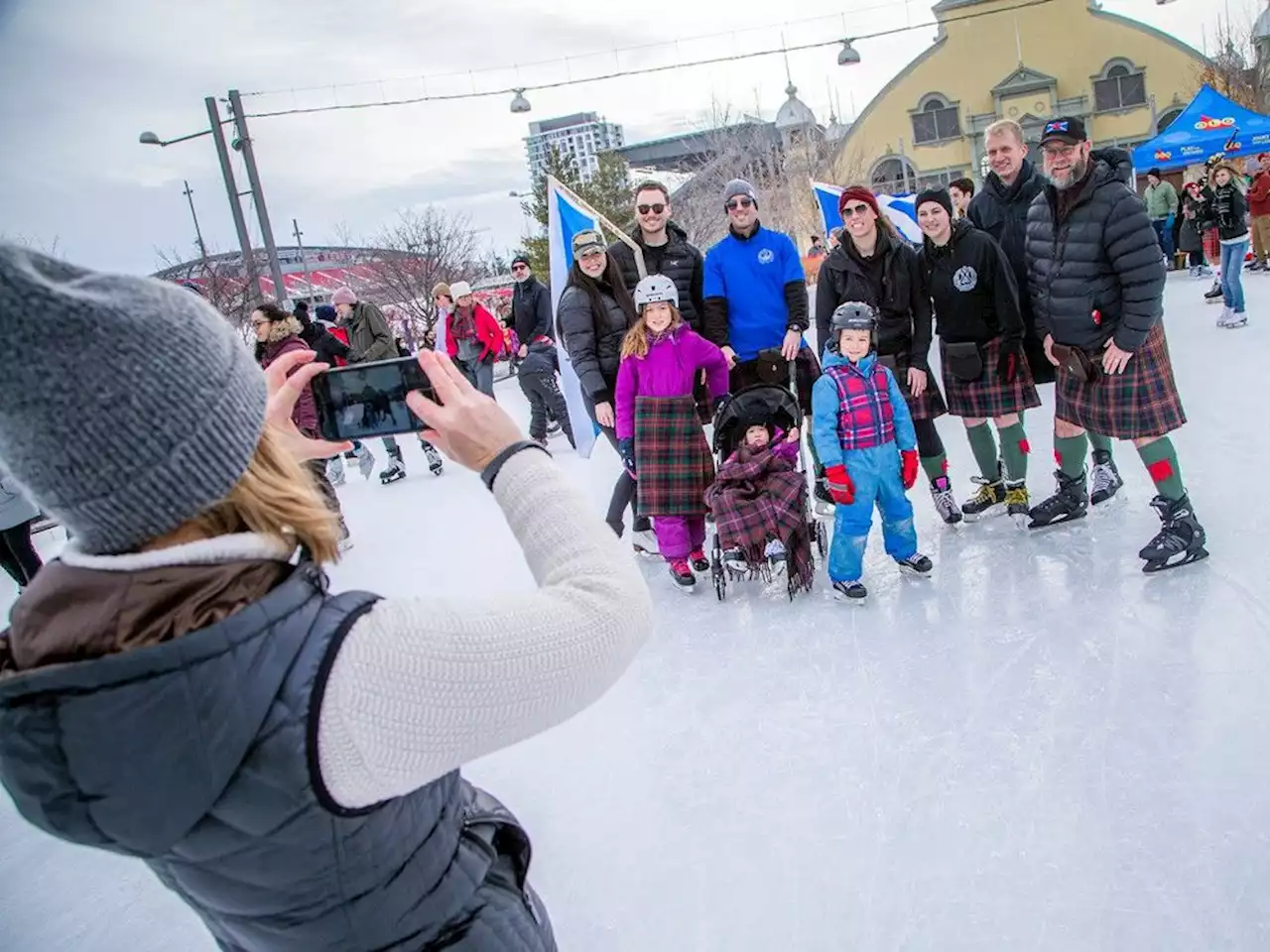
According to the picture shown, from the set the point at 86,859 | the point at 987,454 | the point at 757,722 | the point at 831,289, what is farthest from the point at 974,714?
the point at 86,859

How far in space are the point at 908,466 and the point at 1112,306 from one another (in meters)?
1.01

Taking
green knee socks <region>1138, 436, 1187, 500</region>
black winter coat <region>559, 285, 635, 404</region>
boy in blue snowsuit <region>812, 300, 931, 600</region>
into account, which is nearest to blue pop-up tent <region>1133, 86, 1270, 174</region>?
green knee socks <region>1138, 436, 1187, 500</region>

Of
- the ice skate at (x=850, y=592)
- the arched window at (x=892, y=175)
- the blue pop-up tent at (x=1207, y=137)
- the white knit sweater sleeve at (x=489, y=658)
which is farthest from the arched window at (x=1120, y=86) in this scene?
the white knit sweater sleeve at (x=489, y=658)

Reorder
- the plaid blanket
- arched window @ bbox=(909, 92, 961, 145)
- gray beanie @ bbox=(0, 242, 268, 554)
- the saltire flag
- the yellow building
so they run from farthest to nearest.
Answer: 1. arched window @ bbox=(909, 92, 961, 145)
2. the yellow building
3. the saltire flag
4. the plaid blanket
5. gray beanie @ bbox=(0, 242, 268, 554)

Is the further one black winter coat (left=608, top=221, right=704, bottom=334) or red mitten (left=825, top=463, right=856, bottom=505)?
black winter coat (left=608, top=221, right=704, bottom=334)

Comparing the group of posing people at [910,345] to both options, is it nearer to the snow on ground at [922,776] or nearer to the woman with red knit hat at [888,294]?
the woman with red knit hat at [888,294]

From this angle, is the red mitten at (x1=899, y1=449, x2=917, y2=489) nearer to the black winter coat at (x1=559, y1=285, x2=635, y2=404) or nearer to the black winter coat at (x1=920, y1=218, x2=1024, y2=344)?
the black winter coat at (x1=920, y1=218, x2=1024, y2=344)

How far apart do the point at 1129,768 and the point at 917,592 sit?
4.45ft

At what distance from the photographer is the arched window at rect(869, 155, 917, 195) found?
1195 inches

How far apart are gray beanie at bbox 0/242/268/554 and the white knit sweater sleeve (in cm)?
19

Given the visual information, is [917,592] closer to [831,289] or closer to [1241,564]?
[1241,564]

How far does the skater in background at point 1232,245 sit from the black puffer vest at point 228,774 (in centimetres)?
893

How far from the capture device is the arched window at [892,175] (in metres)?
30.4

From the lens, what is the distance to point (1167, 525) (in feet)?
11.3
